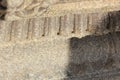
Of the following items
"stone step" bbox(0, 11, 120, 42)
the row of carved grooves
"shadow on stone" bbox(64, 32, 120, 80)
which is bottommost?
"shadow on stone" bbox(64, 32, 120, 80)

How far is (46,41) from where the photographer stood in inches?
67.4

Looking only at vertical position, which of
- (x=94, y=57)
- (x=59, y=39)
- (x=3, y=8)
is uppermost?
(x=3, y=8)

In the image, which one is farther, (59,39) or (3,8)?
(59,39)

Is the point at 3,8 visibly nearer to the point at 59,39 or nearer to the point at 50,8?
the point at 50,8

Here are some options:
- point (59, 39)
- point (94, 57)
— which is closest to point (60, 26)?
point (59, 39)

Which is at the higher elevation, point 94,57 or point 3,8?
point 3,8

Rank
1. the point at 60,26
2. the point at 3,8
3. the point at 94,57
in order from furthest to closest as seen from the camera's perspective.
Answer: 1. the point at 94,57
2. the point at 60,26
3. the point at 3,8

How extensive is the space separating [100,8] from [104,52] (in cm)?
27

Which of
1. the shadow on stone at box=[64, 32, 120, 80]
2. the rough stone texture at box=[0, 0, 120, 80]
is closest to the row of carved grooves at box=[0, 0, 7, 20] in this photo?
the rough stone texture at box=[0, 0, 120, 80]

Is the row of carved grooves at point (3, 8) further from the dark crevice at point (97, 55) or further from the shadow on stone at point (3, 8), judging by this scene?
the dark crevice at point (97, 55)

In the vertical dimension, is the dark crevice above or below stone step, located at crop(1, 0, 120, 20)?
below

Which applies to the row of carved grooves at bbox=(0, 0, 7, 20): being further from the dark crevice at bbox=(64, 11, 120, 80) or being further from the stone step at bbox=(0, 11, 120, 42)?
the dark crevice at bbox=(64, 11, 120, 80)

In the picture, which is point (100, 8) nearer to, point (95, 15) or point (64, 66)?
point (95, 15)

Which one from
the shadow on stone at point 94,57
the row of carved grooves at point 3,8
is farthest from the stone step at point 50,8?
the shadow on stone at point 94,57
